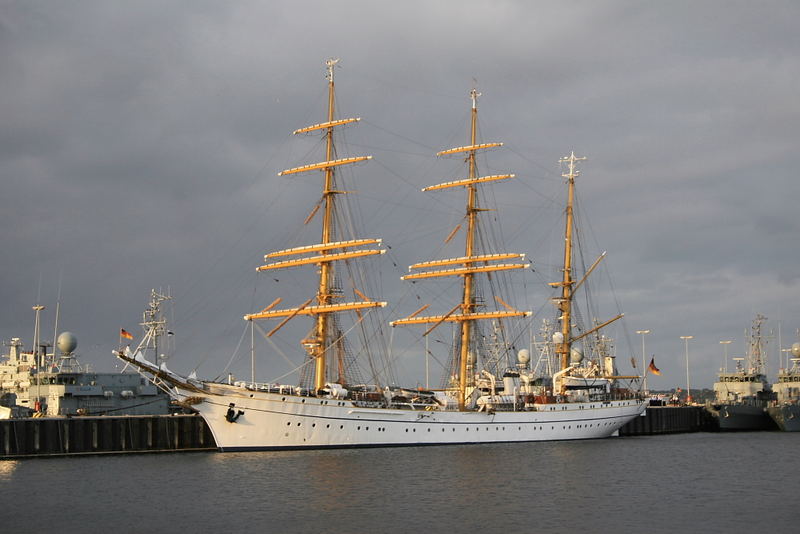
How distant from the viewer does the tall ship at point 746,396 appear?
11026 centimetres

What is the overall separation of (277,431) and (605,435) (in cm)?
4002

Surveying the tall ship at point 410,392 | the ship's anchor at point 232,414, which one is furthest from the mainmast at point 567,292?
the ship's anchor at point 232,414

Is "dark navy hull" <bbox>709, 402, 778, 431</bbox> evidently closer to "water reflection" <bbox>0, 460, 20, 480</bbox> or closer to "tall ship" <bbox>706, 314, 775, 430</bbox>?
"tall ship" <bbox>706, 314, 775, 430</bbox>

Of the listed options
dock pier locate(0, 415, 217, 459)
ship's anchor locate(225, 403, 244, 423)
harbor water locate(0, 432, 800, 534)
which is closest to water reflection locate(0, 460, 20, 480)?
harbor water locate(0, 432, 800, 534)

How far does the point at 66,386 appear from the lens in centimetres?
8488

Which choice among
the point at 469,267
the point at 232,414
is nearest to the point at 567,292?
the point at 469,267

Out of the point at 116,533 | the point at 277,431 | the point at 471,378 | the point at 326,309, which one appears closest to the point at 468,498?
the point at 116,533

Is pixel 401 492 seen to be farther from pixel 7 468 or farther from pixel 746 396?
pixel 746 396

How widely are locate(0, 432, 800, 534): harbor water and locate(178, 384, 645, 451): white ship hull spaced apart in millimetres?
1191

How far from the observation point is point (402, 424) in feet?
236

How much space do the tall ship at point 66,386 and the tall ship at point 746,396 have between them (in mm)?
66356

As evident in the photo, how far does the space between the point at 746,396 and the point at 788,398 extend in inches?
216

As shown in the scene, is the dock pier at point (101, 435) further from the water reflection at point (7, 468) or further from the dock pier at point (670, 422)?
the dock pier at point (670, 422)

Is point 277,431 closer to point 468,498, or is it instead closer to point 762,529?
point 468,498
